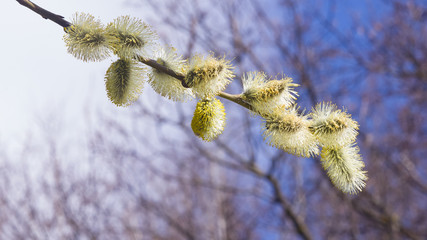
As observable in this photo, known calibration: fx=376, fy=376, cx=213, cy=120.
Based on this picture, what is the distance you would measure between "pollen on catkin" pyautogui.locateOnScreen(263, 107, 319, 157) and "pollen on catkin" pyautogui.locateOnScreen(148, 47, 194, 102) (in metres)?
0.30

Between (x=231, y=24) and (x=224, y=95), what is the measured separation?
19.9 ft

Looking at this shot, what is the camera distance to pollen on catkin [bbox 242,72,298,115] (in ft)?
4.19

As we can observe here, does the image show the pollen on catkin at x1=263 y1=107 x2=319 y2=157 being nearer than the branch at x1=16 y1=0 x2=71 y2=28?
No

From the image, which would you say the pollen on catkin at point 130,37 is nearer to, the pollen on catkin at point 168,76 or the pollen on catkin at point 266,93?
the pollen on catkin at point 168,76

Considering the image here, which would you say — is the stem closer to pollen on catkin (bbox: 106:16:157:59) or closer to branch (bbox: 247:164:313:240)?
pollen on catkin (bbox: 106:16:157:59)

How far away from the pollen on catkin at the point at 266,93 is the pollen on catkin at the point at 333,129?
0.12 metres

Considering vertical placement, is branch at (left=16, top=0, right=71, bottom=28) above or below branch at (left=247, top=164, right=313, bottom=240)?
below

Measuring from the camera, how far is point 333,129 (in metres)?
1.29

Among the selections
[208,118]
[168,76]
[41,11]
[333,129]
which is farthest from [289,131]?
[41,11]

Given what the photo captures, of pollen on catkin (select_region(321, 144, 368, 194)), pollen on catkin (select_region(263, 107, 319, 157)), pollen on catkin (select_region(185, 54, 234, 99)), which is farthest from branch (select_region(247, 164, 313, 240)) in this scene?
A: pollen on catkin (select_region(185, 54, 234, 99))

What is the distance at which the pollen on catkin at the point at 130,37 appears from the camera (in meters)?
1.24

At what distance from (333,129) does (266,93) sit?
0.86ft

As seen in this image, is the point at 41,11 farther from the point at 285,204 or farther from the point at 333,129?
the point at 285,204

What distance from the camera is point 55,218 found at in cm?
904
